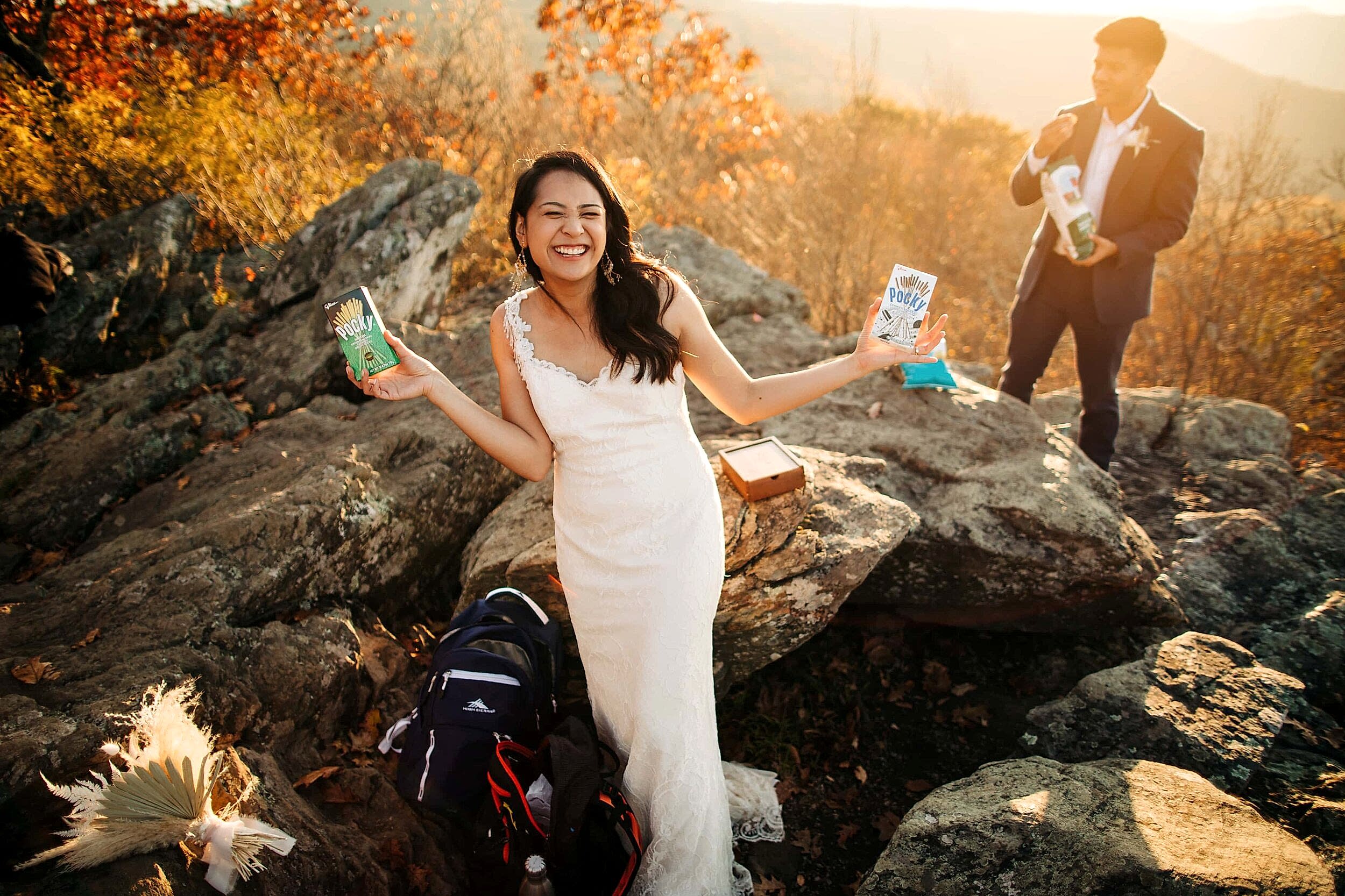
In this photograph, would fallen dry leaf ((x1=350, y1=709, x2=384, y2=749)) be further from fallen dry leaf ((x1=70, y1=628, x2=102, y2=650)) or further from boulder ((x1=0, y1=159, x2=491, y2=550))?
boulder ((x1=0, y1=159, x2=491, y2=550))

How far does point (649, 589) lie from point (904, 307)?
1339 mm

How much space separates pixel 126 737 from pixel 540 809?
1.37 metres

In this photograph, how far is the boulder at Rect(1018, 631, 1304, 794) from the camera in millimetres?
2600

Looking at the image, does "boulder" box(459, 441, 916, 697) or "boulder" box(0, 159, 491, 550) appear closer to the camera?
"boulder" box(459, 441, 916, 697)

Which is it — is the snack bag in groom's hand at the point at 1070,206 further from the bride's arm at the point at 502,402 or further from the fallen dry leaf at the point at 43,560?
the fallen dry leaf at the point at 43,560

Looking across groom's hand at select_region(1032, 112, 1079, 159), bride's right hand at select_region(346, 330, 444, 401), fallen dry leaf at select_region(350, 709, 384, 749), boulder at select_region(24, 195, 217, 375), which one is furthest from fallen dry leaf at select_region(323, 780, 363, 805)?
groom's hand at select_region(1032, 112, 1079, 159)

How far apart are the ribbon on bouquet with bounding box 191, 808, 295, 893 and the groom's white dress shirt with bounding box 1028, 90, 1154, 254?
431 cm

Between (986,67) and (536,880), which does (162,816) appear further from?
(986,67)

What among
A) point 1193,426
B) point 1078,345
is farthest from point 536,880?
point 1193,426

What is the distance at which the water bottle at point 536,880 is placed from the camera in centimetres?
213

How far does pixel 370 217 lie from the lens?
16.9ft

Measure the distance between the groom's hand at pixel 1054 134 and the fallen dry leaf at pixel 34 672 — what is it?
501cm

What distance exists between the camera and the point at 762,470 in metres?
3.05

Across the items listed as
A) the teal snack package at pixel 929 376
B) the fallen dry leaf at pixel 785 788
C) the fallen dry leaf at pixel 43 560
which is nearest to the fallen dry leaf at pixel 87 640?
the fallen dry leaf at pixel 43 560
